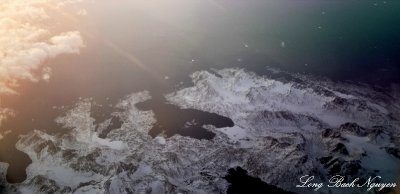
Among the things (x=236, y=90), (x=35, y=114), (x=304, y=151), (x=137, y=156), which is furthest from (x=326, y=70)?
(x=35, y=114)

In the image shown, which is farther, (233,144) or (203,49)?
(203,49)

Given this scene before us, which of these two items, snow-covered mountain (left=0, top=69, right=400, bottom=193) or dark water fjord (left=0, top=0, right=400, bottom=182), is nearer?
snow-covered mountain (left=0, top=69, right=400, bottom=193)

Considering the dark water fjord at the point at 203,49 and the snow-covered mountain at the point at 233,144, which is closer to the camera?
the snow-covered mountain at the point at 233,144

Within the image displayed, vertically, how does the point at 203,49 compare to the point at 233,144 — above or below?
above

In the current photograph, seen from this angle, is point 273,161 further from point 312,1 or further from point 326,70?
point 312,1
